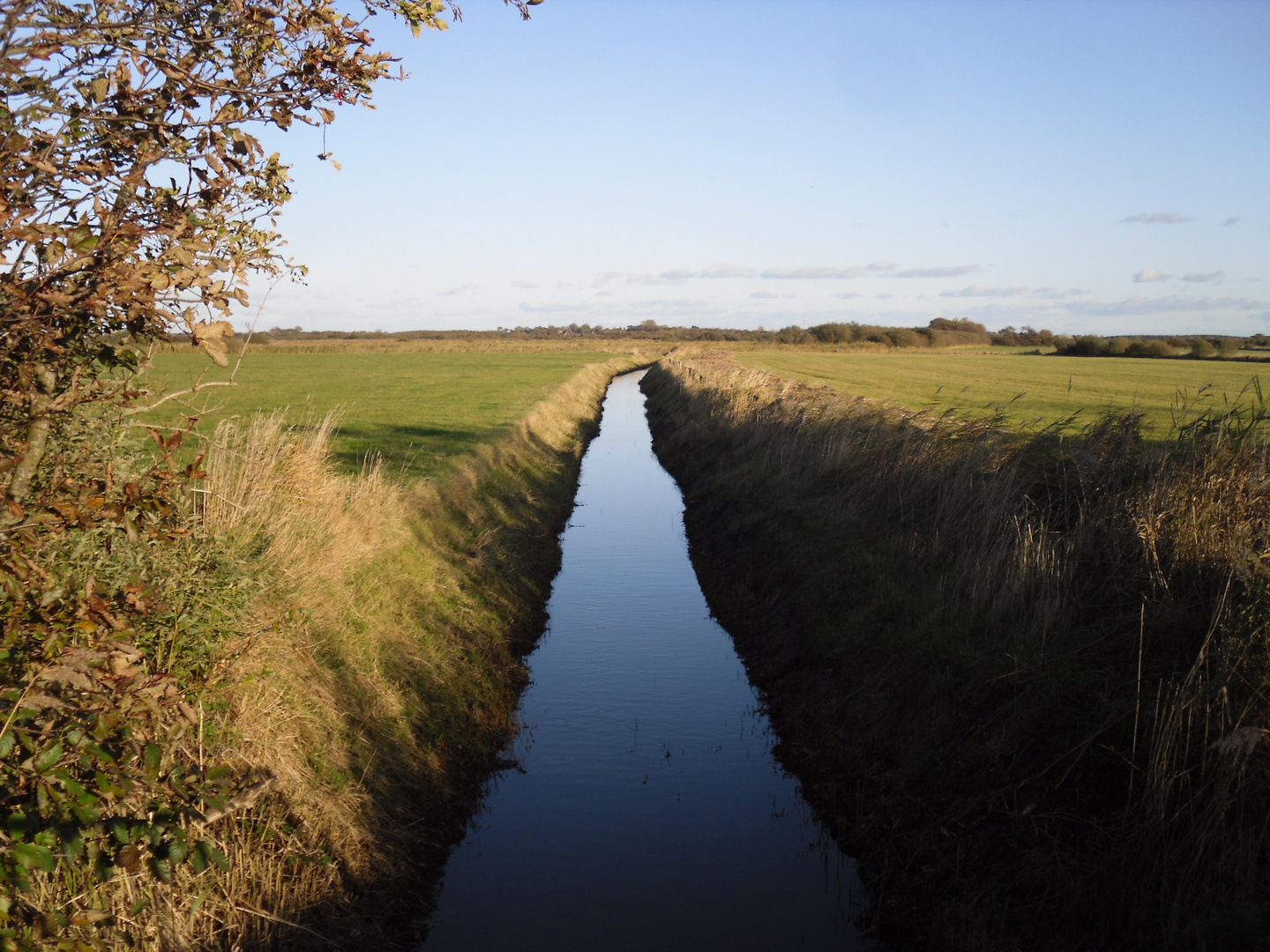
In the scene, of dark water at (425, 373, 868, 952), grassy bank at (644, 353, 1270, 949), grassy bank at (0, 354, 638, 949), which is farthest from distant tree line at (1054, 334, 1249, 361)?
grassy bank at (0, 354, 638, 949)

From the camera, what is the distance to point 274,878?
5352 millimetres

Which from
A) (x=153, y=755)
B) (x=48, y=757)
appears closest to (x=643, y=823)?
(x=153, y=755)

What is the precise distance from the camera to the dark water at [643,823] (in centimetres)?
629

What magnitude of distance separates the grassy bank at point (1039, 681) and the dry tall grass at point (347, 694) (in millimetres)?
3397

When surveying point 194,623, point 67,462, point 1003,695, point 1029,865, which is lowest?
point 1029,865

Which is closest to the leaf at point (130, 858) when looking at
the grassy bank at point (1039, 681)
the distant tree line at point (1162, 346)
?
the grassy bank at point (1039, 681)

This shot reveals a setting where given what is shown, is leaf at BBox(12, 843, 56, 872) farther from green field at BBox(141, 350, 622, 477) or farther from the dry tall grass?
green field at BBox(141, 350, 622, 477)

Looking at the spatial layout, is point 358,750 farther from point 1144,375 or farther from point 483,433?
point 1144,375

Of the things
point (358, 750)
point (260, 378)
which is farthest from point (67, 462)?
point (260, 378)

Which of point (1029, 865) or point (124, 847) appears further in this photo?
point (1029, 865)

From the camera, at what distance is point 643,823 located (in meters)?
7.67

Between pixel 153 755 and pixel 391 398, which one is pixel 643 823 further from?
pixel 391 398

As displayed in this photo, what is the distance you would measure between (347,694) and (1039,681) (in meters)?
5.74

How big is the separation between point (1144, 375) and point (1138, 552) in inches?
1796
